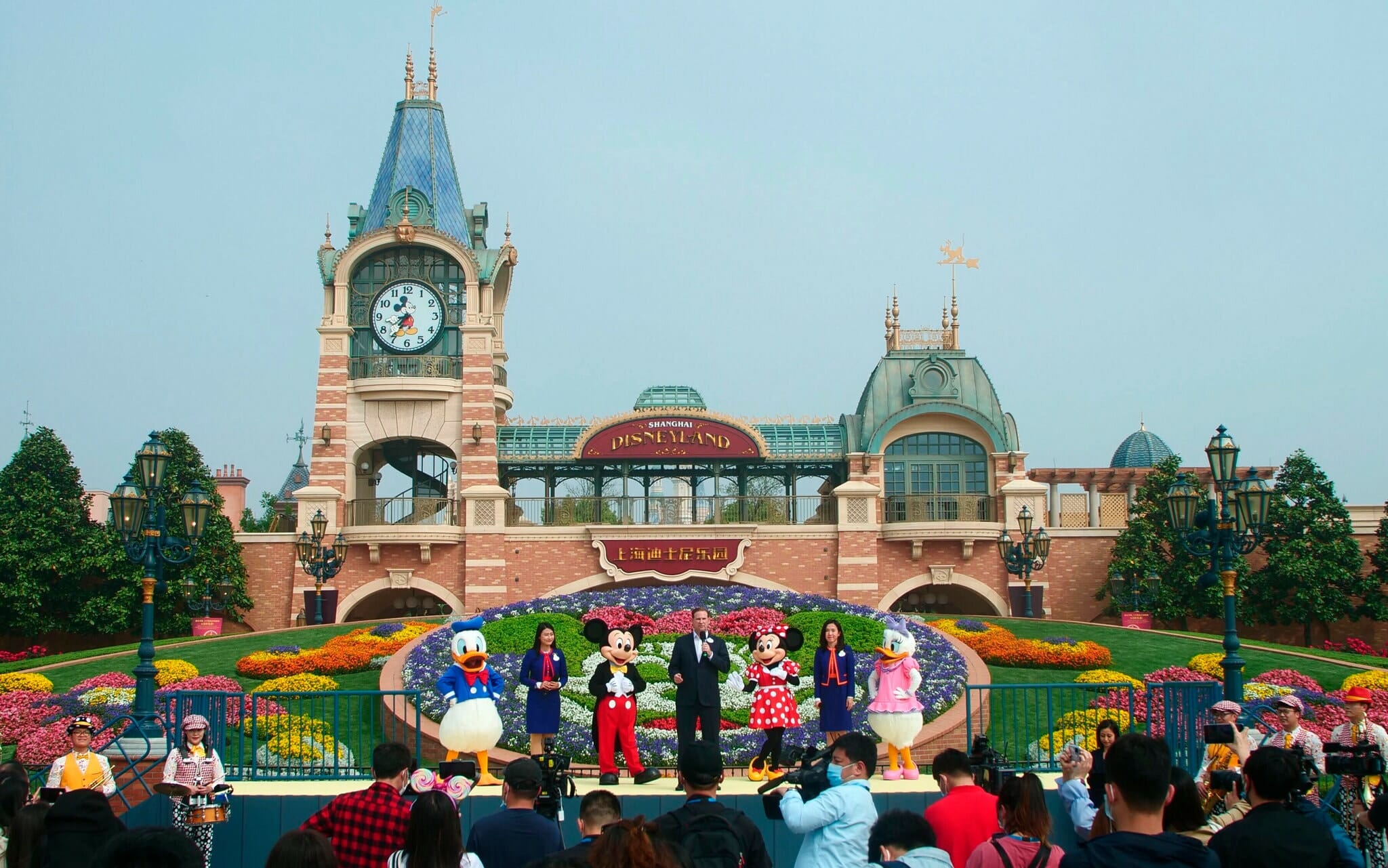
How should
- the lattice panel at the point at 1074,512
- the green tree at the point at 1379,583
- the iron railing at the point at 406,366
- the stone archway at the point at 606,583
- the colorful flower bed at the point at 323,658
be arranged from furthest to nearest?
the lattice panel at the point at 1074,512 → the iron railing at the point at 406,366 → the stone archway at the point at 606,583 → the green tree at the point at 1379,583 → the colorful flower bed at the point at 323,658

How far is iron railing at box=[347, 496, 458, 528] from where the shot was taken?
35.4 meters

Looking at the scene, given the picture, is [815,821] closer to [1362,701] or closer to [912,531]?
[1362,701]

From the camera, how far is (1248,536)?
50.6 ft

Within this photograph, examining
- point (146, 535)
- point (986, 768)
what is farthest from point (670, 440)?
point (986, 768)

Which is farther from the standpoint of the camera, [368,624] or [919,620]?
[368,624]

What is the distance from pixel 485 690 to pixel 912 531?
23.8 m

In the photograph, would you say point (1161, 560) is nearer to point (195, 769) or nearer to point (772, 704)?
point (772, 704)

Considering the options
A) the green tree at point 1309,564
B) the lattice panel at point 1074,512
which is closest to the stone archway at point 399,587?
the lattice panel at point 1074,512

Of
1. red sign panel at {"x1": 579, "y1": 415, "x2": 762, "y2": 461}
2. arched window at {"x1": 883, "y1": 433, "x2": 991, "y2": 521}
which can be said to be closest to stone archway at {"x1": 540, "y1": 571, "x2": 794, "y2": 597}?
red sign panel at {"x1": 579, "y1": 415, "x2": 762, "y2": 461}

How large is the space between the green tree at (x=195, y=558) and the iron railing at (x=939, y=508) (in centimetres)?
1796

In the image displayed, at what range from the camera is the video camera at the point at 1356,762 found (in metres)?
7.63

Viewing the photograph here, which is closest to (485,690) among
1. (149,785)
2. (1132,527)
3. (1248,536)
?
(149,785)

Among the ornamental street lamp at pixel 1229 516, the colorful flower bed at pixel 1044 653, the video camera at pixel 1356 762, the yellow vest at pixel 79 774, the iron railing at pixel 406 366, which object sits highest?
the iron railing at pixel 406 366

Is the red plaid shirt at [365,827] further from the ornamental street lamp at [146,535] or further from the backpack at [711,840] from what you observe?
the ornamental street lamp at [146,535]
